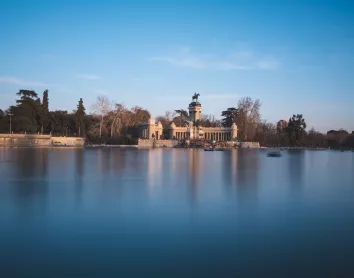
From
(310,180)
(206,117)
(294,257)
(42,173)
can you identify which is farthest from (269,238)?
(206,117)

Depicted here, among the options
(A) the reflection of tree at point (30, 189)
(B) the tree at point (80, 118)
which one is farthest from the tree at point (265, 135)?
(A) the reflection of tree at point (30, 189)

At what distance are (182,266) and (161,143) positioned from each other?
67109 millimetres

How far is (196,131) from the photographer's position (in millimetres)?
79062

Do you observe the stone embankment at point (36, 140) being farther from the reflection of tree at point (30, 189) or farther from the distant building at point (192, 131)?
the reflection of tree at point (30, 189)

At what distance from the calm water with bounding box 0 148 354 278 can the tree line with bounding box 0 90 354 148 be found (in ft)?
172

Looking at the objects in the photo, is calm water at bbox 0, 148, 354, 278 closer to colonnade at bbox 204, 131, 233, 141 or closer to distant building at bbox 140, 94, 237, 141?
distant building at bbox 140, 94, 237, 141

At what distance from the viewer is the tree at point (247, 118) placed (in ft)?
270

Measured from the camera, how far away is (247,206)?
12570 millimetres

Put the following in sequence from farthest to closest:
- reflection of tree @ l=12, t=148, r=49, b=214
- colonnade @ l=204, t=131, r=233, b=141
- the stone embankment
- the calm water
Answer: colonnade @ l=204, t=131, r=233, b=141 < the stone embankment < reflection of tree @ l=12, t=148, r=49, b=214 < the calm water

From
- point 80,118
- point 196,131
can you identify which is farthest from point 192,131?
point 80,118

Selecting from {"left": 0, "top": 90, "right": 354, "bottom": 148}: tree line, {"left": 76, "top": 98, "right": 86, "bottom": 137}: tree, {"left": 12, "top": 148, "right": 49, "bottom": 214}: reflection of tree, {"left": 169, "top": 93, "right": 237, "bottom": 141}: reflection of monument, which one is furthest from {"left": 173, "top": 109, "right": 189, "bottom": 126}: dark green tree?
{"left": 12, "top": 148, "right": 49, "bottom": 214}: reflection of tree

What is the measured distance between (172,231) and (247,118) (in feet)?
249

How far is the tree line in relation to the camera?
65500mm

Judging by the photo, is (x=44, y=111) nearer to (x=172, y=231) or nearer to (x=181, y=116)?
(x=181, y=116)
